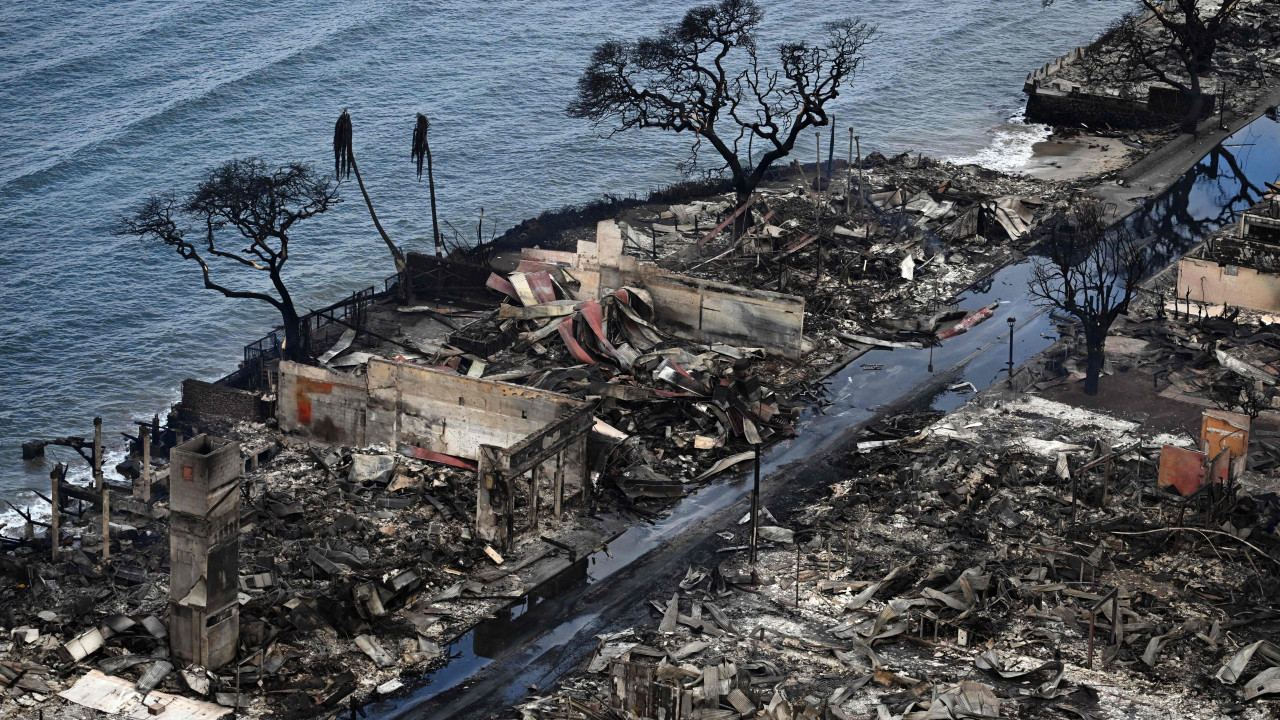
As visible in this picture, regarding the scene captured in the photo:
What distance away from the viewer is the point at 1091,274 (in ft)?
157

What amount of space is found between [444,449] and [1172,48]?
50.7 metres

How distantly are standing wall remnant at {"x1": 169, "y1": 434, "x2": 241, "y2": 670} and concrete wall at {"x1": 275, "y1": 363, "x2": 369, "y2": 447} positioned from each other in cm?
973

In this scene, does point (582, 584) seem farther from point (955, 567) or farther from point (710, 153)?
point (710, 153)

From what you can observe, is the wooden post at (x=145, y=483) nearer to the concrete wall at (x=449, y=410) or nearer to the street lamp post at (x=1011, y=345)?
the concrete wall at (x=449, y=410)

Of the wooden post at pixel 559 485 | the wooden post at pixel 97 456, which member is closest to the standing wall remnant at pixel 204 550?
the wooden post at pixel 97 456

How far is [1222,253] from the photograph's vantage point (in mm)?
48250

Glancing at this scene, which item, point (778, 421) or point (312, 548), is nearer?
point (312, 548)

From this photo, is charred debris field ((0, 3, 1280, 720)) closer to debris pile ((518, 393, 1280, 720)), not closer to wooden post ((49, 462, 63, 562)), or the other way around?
debris pile ((518, 393, 1280, 720))

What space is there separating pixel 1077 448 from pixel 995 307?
11890 millimetres

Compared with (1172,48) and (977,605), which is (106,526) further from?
(1172,48)

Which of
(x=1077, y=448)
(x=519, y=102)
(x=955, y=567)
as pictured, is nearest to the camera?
(x=955, y=567)

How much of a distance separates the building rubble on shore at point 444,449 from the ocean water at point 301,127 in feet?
32.1

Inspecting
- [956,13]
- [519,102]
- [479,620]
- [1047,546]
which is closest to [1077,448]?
[1047,546]

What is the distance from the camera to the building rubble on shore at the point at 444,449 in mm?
30266
